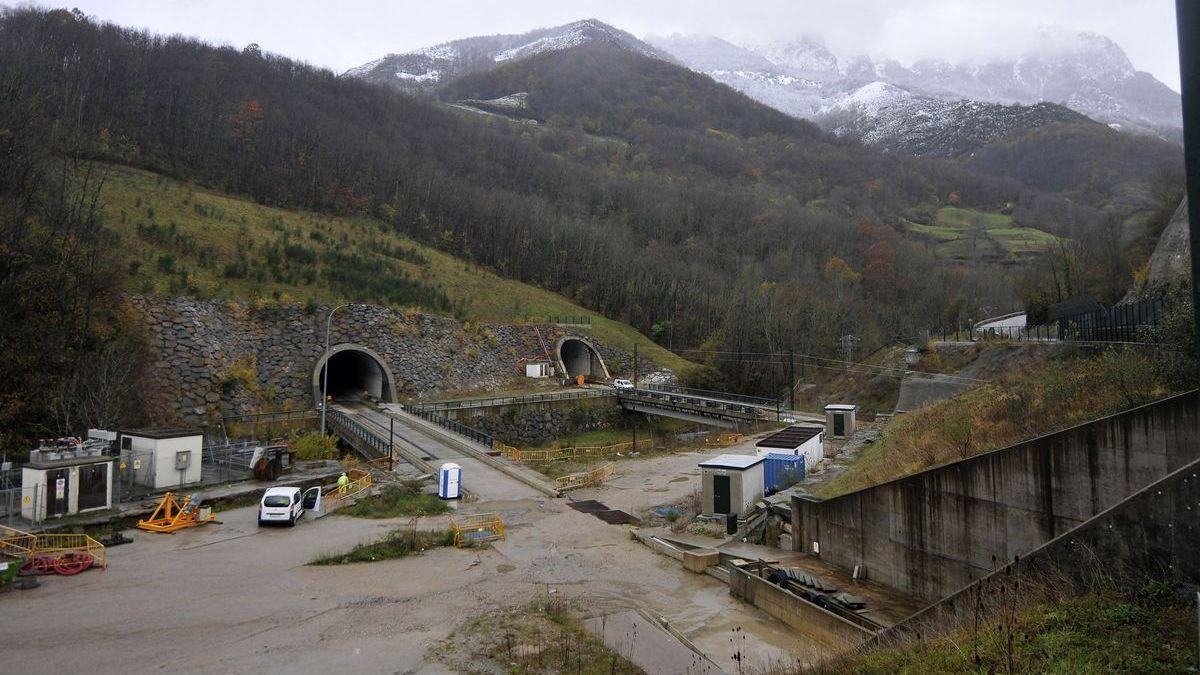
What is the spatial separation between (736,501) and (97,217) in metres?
45.9

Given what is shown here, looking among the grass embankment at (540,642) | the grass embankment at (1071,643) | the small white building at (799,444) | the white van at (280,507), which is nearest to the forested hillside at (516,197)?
the small white building at (799,444)

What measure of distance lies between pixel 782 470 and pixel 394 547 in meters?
13.3

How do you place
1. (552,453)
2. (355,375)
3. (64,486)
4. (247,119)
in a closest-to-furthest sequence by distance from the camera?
(64,486) < (552,453) < (355,375) < (247,119)

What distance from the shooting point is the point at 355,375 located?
49.2 meters

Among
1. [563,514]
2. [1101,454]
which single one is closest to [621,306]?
[563,514]

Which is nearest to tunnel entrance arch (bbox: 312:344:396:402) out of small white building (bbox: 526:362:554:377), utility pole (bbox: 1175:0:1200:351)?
small white building (bbox: 526:362:554:377)

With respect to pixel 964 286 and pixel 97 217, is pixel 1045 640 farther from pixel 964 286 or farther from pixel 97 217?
pixel 964 286

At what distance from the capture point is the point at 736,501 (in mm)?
18641

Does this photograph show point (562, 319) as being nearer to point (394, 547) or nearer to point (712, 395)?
point (712, 395)

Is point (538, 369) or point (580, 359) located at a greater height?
point (580, 359)

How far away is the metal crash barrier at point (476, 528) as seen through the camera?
16.8 m

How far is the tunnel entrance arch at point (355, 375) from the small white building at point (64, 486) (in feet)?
66.2

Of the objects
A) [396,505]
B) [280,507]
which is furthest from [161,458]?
[396,505]

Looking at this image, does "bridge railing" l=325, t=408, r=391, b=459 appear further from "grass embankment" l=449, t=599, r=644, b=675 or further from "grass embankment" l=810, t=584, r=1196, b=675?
"grass embankment" l=810, t=584, r=1196, b=675
